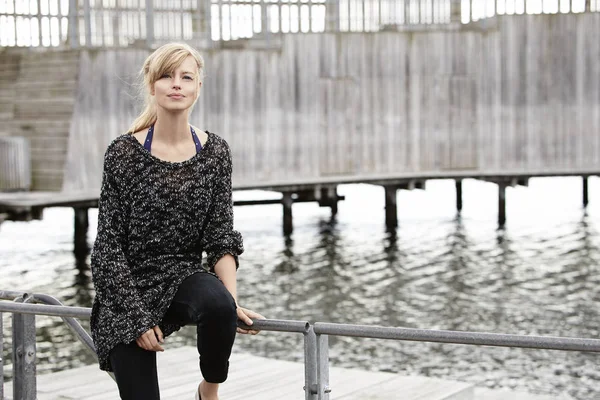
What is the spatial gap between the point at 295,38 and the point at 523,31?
546cm

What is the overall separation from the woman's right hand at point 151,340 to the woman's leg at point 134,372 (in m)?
0.03

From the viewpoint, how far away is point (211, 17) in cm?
2444

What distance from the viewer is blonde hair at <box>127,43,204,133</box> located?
3.89m

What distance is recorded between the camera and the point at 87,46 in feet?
75.9

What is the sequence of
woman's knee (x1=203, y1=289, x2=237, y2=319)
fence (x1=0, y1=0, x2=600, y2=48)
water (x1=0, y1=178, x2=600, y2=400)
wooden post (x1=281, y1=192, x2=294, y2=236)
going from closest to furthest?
1. woman's knee (x1=203, y1=289, x2=237, y2=319)
2. water (x1=0, y1=178, x2=600, y2=400)
3. fence (x1=0, y1=0, x2=600, y2=48)
4. wooden post (x1=281, y1=192, x2=294, y2=236)

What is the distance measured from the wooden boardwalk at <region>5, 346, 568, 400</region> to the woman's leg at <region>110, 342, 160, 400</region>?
8.10 ft

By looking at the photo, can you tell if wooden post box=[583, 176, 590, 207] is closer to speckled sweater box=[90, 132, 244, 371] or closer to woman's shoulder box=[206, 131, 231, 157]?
woman's shoulder box=[206, 131, 231, 157]

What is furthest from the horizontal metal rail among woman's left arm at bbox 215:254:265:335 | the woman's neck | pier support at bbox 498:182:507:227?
pier support at bbox 498:182:507:227

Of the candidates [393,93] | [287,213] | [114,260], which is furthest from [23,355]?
[287,213]

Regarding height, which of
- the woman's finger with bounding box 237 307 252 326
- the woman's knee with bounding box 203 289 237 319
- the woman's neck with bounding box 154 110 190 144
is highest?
the woman's neck with bounding box 154 110 190 144

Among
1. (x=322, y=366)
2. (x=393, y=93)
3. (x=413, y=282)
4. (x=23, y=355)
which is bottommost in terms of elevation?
(x=413, y=282)

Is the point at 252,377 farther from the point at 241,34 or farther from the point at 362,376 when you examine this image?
the point at 241,34

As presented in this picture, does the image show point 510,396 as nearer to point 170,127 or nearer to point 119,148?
point 170,127

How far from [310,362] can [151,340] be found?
2.42 feet
